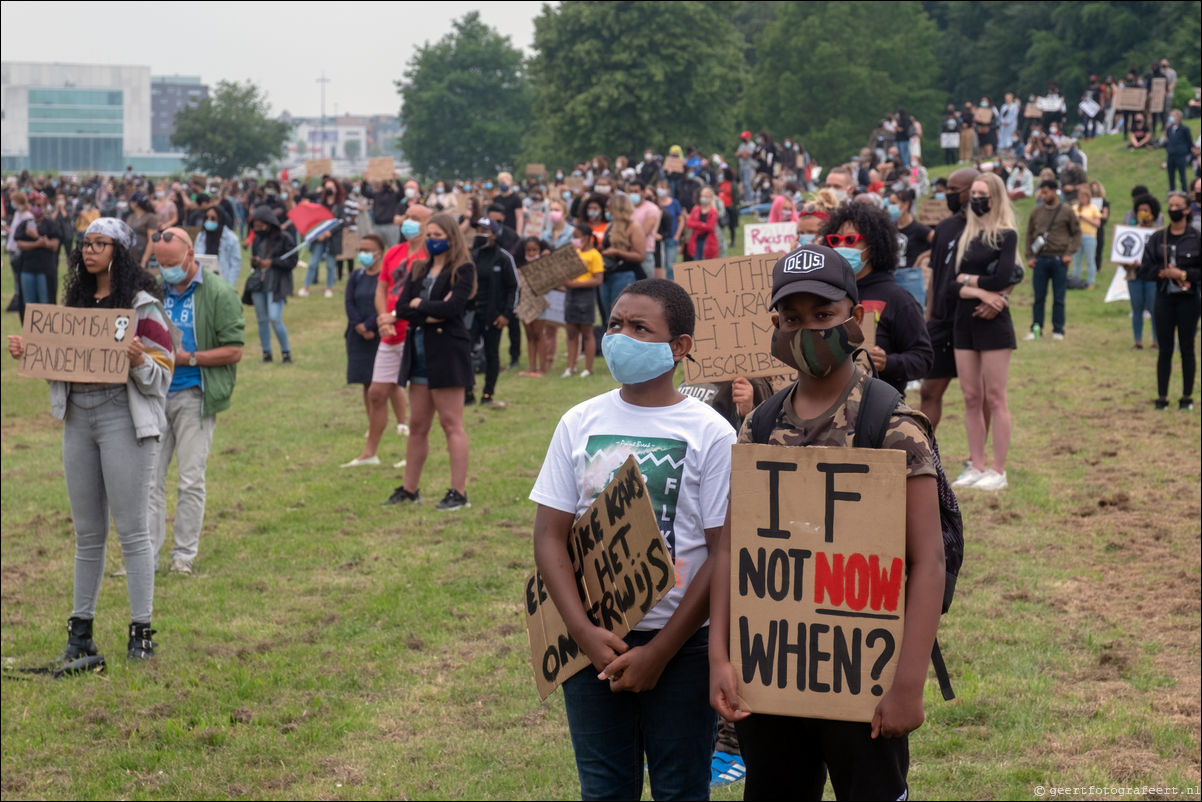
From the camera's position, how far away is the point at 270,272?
1955cm

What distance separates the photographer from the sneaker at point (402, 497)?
1106cm

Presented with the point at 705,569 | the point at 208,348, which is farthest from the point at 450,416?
the point at 705,569

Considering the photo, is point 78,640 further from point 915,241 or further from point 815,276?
point 915,241

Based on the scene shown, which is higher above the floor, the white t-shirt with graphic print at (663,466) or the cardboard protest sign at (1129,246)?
the cardboard protest sign at (1129,246)

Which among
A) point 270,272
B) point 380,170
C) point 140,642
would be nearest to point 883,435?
point 140,642

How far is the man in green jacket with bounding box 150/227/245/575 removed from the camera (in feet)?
29.0

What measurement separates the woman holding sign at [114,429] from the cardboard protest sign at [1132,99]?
3875 cm

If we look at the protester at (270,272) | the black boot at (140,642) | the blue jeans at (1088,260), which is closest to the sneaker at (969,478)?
the black boot at (140,642)

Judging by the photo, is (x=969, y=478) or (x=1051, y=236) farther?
(x=1051, y=236)

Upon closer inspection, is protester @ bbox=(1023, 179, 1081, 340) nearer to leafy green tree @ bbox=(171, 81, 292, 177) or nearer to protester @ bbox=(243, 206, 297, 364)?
protester @ bbox=(243, 206, 297, 364)

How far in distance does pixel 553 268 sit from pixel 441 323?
20.6ft

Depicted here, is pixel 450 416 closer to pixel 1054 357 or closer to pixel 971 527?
pixel 971 527

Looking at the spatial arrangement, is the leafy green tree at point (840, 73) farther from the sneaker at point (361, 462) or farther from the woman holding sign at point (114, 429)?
the woman holding sign at point (114, 429)

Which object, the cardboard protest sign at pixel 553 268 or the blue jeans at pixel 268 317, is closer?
the cardboard protest sign at pixel 553 268
